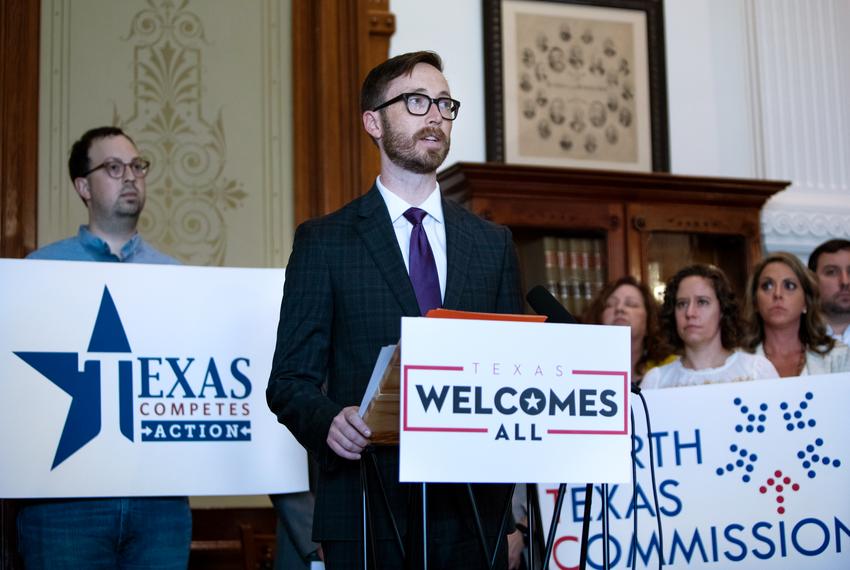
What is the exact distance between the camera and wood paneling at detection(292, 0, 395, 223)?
527 centimetres

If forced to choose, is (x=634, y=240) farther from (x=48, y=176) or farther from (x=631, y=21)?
(x=48, y=176)

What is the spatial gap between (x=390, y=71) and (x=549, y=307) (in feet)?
2.05

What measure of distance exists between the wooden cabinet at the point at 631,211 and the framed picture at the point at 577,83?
0.39 meters

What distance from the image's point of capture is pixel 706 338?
3.69 meters

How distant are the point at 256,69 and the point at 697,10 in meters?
2.53

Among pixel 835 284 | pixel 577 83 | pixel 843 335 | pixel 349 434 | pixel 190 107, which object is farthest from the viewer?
pixel 577 83

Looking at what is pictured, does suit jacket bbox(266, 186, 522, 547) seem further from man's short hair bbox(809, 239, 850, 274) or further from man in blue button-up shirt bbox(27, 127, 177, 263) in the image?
man's short hair bbox(809, 239, 850, 274)

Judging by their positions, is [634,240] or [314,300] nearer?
[314,300]

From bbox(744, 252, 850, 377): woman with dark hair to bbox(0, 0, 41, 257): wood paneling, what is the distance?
3.00 m

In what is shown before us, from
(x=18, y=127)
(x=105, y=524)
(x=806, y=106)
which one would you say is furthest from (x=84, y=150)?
(x=806, y=106)

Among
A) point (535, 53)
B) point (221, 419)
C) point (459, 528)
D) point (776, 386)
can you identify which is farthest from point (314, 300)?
point (535, 53)

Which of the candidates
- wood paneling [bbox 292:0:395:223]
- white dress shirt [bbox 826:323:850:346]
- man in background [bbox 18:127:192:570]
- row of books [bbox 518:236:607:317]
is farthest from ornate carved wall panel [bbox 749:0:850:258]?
man in background [bbox 18:127:192:570]

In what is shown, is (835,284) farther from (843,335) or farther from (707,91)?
(707,91)

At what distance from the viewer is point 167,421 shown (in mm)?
2898
